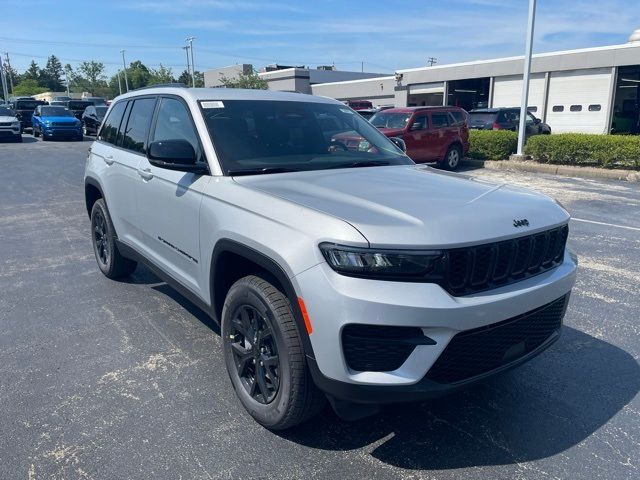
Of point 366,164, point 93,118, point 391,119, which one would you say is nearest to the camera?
point 366,164

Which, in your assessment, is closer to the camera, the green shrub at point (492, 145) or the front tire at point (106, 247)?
the front tire at point (106, 247)

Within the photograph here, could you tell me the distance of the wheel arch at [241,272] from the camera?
8.29ft

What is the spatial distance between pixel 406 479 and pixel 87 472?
63.0 inches

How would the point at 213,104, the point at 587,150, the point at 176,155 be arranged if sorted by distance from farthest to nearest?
the point at 587,150, the point at 213,104, the point at 176,155

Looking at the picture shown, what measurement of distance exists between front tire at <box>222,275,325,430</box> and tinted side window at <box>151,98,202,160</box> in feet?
3.74

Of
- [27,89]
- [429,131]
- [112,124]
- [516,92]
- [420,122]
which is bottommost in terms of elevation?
[429,131]

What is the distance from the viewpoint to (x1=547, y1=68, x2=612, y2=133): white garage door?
1092 inches

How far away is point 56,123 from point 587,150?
76.4ft

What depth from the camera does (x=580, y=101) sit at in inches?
1131

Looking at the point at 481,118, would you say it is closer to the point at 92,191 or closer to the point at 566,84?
the point at 566,84

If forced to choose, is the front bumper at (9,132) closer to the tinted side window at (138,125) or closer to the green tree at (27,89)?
the tinted side window at (138,125)

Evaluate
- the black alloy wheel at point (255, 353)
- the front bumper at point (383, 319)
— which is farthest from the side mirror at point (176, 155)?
the front bumper at point (383, 319)

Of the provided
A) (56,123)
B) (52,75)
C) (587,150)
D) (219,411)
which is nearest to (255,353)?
(219,411)

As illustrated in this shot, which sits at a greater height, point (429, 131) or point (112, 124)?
point (112, 124)
